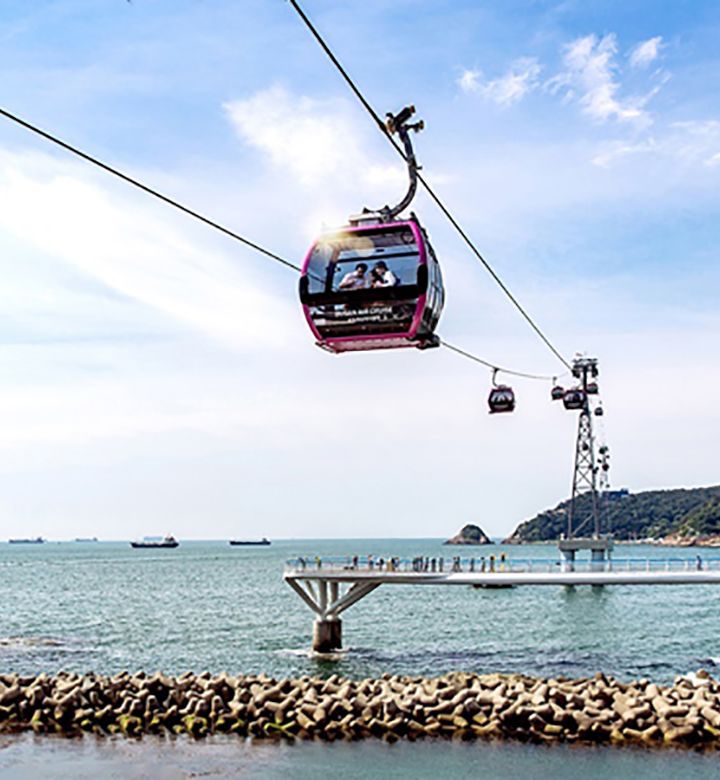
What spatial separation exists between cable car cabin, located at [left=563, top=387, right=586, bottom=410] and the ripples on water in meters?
12.8

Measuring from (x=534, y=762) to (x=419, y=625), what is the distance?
4054cm

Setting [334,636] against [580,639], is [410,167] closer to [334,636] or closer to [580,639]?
[334,636]

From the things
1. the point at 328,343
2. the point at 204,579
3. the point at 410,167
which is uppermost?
the point at 410,167

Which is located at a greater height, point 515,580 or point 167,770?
point 515,580

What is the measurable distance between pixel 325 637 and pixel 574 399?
18.3 metres

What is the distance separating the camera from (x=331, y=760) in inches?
1021

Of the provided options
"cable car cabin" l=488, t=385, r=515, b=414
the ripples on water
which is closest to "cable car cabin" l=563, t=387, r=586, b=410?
the ripples on water

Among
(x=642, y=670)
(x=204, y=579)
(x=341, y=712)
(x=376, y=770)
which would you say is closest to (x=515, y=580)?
(x=642, y=670)

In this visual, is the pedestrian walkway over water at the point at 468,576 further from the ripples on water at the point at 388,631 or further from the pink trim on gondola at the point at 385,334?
the pink trim on gondola at the point at 385,334

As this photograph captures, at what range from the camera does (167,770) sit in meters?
24.9

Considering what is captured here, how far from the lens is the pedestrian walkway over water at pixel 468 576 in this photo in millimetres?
43438

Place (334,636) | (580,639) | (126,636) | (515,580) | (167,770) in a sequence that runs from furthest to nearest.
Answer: (126,636)
(580,639)
(334,636)
(515,580)
(167,770)

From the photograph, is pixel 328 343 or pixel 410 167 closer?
pixel 410 167

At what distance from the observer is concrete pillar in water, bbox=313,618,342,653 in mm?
47750
